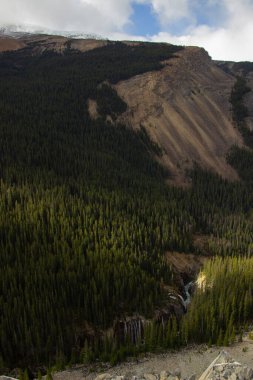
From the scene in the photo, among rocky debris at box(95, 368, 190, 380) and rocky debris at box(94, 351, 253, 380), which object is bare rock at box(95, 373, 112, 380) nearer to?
rocky debris at box(95, 368, 190, 380)

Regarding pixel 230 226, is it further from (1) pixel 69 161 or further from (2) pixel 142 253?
(1) pixel 69 161

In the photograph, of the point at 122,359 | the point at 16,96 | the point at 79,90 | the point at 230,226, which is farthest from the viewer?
the point at 79,90

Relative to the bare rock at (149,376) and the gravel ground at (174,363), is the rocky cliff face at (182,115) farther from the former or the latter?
the bare rock at (149,376)

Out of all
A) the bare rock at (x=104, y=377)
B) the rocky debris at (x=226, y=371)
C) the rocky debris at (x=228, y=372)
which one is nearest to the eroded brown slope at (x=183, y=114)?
Result: the bare rock at (x=104, y=377)

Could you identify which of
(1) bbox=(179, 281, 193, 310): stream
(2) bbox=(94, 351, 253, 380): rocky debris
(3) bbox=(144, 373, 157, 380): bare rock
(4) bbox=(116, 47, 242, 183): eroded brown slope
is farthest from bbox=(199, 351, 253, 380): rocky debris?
(4) bbox=(116, 47, 242, 183): eroded brown slope

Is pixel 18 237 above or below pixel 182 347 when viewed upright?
above

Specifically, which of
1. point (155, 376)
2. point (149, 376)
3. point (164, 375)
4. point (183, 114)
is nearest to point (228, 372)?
point (164, 375)

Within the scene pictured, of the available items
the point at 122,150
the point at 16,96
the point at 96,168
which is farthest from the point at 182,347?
the point at 16,96
